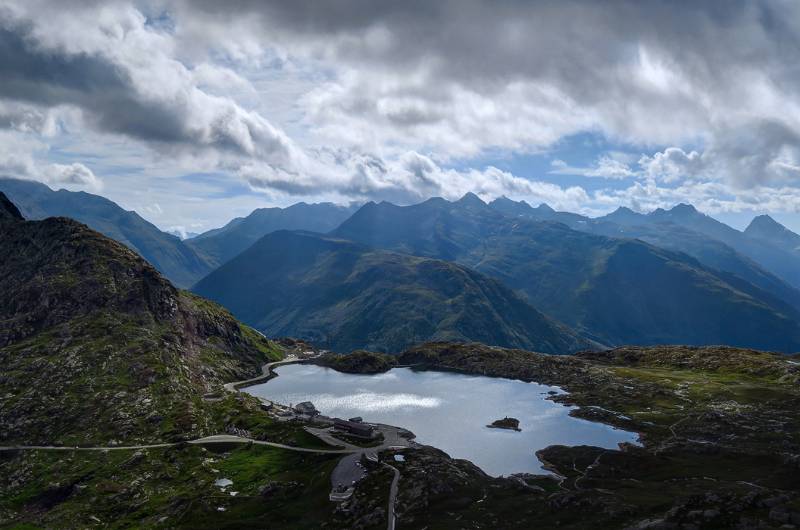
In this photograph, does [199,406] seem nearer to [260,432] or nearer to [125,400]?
[125,400]

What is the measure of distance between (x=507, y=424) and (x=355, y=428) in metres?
61.7

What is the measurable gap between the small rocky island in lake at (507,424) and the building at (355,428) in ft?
167

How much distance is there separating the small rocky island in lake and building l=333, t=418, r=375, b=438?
51.0 meters

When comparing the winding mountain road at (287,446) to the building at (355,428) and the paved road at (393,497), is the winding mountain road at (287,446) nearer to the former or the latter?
the building at (355,428)

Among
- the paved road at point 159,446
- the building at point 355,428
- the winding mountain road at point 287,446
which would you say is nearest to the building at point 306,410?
the winding mountain road at point 287,446

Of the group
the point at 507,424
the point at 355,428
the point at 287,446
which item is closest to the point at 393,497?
the point at 355,428

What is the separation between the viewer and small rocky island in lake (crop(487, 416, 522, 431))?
190 metres

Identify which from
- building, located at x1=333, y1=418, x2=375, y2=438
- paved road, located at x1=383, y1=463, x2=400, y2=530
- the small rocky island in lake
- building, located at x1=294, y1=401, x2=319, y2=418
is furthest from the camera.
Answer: the small rocky island in lake

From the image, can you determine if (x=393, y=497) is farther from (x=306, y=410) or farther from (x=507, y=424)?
(x=507, y=424)

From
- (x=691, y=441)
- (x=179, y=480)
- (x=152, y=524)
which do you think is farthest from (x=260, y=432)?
(x=691, y=441)

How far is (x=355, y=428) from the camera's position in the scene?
15950 cm

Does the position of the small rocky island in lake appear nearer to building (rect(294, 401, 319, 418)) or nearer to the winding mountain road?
the winding mountain road

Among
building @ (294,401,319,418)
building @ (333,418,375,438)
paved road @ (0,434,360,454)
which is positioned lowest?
paved road @ (0,434,360,454)

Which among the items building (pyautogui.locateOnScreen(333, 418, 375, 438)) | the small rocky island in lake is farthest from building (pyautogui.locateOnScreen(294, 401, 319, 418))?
the small rocky island in lake
